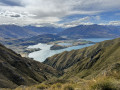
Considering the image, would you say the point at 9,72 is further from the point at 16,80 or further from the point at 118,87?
the point at 118,87

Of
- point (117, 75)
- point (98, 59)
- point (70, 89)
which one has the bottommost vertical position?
point (98, 59)

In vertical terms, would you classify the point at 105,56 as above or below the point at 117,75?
below

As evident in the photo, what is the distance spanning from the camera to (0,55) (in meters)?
88.1

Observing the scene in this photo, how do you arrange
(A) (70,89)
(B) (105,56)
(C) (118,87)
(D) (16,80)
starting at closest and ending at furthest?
(C) (118,87) → (A) (70,89) → (D) (16,80) → (B) (105,56)

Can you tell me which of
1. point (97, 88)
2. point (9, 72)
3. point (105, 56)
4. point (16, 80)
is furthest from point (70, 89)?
point (105, 56)

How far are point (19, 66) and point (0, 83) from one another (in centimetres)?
4171

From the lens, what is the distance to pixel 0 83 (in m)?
44.2

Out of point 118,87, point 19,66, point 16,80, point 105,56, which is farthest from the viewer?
point 105,56

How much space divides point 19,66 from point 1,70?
21.3 metres

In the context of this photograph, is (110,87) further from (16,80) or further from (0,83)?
(16,80)

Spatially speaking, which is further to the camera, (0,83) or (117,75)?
(0,83)

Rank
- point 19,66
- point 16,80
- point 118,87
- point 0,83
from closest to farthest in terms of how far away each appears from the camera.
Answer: point 118,87, point 0,83, point 16,80, point 19,66

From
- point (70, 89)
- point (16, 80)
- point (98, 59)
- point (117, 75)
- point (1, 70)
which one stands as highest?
point (117, 75)

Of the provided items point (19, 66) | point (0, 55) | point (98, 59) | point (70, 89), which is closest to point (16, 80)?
point (19, 66)
